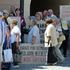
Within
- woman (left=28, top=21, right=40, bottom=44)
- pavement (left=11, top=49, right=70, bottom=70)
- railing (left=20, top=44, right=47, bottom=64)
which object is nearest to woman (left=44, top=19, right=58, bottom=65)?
railing (left=20, top=44, right=47, bottom=64)

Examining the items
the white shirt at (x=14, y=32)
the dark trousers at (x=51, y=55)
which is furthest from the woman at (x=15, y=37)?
the dark trousers at (x=51, y=55)

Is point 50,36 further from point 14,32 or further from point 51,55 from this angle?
point 14,32

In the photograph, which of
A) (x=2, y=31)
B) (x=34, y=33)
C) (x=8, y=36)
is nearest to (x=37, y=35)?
(x=34, y=33)

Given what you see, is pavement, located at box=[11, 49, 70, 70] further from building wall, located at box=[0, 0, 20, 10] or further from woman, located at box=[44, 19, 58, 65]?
building wall, located at box=[0, 0, 20, 10]

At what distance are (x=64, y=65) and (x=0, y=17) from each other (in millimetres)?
3052

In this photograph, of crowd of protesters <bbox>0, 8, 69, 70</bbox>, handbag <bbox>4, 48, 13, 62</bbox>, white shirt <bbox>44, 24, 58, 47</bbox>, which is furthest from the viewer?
white shirt <bbox>44, 24, 58, 47</bbox>

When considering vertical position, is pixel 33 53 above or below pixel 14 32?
below

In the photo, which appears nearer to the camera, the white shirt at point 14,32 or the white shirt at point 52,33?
the white shirt at point 14,32

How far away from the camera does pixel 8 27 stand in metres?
14.7

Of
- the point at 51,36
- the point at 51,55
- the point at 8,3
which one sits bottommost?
the point at 51,55

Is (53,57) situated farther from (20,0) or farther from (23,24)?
(20,0)

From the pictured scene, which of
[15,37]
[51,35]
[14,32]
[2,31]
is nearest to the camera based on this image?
[2,31]

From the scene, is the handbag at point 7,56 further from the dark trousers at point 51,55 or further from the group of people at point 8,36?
the dark trousers at point 51,55

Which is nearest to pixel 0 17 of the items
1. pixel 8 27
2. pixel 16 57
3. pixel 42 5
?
pixel 8 27
